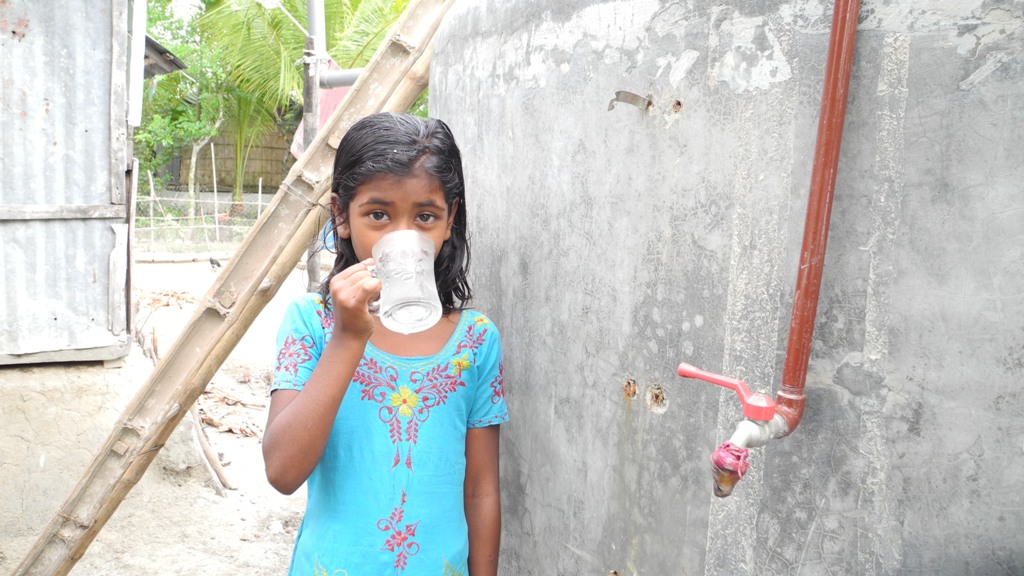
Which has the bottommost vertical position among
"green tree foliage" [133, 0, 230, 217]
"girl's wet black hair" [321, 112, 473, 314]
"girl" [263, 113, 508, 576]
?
"girl" [263, 113, 508, 576]

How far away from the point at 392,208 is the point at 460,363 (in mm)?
367

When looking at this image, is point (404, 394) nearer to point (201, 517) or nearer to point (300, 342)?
point (300, 342)

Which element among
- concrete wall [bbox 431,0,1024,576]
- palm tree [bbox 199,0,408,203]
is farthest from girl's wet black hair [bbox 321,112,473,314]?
palm tree [bbox 199,0,408,203]

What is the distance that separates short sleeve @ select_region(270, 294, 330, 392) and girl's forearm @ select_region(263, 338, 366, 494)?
8 cm

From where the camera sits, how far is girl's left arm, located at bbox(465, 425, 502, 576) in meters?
1.78

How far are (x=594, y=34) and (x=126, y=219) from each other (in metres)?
4.36

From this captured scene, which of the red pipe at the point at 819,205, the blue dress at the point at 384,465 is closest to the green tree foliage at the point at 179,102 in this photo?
the blue dress at the point at 384,465

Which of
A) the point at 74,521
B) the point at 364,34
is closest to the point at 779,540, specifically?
the point at 74,521

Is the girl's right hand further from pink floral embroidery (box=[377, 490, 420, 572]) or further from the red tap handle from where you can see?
the red tap handle

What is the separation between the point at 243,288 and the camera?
2.90 m

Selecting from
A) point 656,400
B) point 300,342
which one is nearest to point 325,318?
point 300,342

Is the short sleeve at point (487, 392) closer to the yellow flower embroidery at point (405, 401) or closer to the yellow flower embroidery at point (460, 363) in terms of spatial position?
the yellow flower embroidery at point (460, 363)

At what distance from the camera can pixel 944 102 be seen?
3.92 feet

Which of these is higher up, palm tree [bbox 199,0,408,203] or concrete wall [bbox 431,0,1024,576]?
palm tree [bbox 199,0,408,203]
